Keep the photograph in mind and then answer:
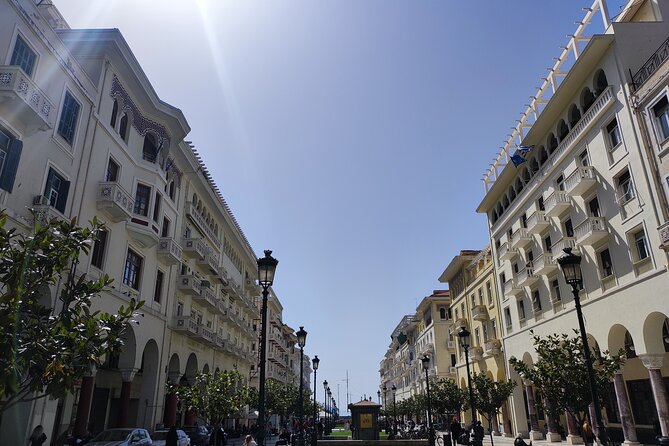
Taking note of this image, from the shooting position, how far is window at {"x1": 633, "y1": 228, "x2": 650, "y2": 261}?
2034 centimetres

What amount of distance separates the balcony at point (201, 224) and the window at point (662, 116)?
2651cm

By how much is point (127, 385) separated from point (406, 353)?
67866 millimetres

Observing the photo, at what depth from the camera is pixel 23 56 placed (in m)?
16.5

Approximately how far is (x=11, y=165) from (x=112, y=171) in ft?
24.5

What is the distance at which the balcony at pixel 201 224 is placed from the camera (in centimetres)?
3275

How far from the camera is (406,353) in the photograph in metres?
85.4

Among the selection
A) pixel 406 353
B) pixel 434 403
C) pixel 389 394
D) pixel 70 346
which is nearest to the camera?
pixel 70 346

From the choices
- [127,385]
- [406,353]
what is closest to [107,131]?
[127,385]

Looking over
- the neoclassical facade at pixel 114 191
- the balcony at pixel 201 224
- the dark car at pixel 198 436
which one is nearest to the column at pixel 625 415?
the dark car at pixel 198 436

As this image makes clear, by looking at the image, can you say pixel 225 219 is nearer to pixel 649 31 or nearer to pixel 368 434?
pixel 368 434

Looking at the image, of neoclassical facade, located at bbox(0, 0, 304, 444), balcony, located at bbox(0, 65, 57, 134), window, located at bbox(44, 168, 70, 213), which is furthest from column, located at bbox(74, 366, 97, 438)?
balcony, located at bbox(0, 65, 57, 134)

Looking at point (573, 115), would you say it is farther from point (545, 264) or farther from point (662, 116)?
point (545, 264)

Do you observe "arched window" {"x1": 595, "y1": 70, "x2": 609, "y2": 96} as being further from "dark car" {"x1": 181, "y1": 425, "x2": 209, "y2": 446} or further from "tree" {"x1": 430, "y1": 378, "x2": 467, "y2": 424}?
"dark car" {"x1": 181, "y1": 425, "x2": 209, "y2": 446}

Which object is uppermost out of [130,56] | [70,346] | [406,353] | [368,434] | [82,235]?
[130,56]
